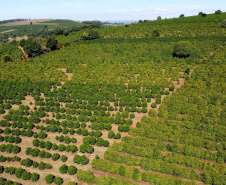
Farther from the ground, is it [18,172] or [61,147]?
[61,147]

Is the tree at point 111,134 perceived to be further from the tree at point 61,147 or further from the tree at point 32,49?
the tree at point 32,49

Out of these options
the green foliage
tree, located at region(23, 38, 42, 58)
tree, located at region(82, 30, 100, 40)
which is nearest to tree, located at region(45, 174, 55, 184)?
the green foliage

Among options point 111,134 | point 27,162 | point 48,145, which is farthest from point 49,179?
point 111,134

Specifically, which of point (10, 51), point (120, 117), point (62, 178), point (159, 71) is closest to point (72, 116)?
point (120, 117)

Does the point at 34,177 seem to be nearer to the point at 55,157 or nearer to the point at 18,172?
the point at 18,172

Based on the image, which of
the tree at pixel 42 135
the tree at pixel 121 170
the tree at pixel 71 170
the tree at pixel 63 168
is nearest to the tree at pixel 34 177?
the tree at pixel 63 168

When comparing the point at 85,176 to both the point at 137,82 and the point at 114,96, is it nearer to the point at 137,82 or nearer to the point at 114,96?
the point at 114,96

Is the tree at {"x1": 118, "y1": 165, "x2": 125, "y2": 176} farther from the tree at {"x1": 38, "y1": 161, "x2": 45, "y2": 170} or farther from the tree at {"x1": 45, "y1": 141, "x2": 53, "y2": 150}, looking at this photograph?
the tree at {"x1": 45, "y1": 141, "x2": 53, "y2": 150}

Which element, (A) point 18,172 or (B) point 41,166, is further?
(B) point 41,166

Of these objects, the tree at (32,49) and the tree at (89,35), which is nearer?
the tree at (32,49)
